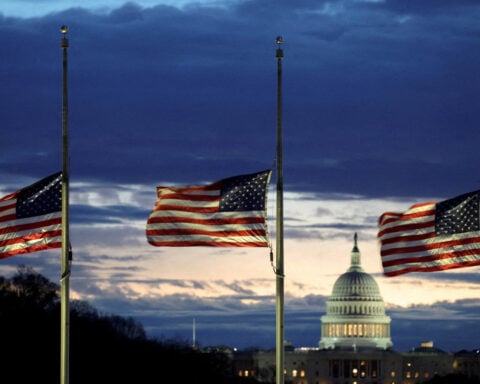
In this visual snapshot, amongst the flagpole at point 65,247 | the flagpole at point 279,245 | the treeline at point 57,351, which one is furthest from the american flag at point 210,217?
the treeline at point 57,351

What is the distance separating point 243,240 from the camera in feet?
182

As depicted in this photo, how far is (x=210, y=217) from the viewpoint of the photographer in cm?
5594

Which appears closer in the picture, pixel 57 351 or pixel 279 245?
pixel 279 245

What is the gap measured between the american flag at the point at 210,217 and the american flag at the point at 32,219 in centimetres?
324

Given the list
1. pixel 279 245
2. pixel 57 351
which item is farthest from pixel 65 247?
pixel 57 351

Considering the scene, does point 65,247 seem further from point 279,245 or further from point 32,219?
point 279,245

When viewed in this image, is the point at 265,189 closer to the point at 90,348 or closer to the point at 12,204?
the point at 12,204

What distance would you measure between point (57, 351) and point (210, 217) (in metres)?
73.4

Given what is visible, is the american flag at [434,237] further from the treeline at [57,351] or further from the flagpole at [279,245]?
the treeline at [57,351]

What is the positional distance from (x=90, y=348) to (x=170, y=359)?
2277 cm

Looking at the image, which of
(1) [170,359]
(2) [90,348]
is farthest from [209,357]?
(2) [90,348]

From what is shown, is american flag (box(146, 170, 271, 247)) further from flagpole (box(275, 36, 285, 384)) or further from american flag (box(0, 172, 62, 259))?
american flag (box(0, 172, 62, 259))

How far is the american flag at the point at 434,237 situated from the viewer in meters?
56.1

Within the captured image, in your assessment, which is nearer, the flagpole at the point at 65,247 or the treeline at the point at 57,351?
the flagpole at the point at 65,247
